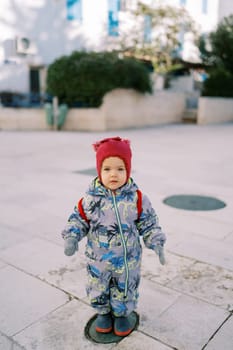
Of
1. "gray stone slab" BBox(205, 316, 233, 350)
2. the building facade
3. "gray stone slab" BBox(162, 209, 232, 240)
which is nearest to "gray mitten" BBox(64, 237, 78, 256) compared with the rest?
"gray stone slab" BBox(205, 316, 233, 350)

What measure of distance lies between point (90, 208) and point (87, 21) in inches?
706

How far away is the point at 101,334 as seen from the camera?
197 cm

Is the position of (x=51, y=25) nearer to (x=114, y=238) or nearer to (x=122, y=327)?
(x=114, y=238)

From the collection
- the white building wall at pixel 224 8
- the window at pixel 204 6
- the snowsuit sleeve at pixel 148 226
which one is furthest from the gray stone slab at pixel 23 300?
the white building wall at pixel 224 8

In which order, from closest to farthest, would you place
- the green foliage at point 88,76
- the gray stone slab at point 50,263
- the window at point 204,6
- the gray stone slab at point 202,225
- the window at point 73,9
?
the gray stone slab at point 50,263, the gray stone slab at point 202,225, the green foliage at point 88,76, the window at point 73,9, the window at point 204,6

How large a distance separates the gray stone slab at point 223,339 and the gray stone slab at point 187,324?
1.2 inches

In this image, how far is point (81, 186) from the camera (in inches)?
205

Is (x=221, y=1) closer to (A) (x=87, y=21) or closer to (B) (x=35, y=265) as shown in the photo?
(A) (x=87, y=21)

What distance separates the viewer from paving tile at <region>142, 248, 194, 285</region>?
102 inches

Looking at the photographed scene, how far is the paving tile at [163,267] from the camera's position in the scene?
2582mm

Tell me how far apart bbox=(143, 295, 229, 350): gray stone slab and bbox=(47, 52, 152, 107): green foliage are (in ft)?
39.6

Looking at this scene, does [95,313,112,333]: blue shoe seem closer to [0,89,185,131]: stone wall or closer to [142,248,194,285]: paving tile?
[142,248,194,285]: paving tile

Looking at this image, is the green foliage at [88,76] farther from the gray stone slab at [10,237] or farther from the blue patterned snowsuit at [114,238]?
the blue patterned snowsuit at [114,238]

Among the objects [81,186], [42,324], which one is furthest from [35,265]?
[81,186]
